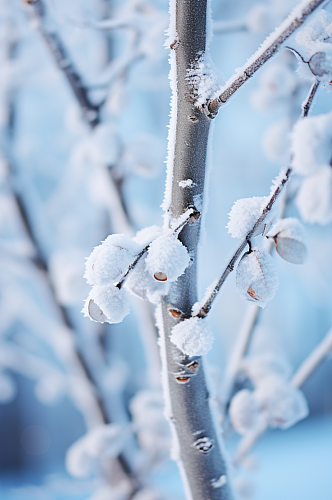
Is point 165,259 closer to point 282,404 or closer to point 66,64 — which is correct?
point 282,404

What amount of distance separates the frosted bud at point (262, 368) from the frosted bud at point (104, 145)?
0.32m

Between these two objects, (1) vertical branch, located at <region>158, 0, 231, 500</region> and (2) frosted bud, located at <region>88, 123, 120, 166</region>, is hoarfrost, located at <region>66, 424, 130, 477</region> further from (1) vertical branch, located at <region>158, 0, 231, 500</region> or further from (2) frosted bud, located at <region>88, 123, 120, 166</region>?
(2) frosted bud, located at <region>88, 123, 120, 166</region>

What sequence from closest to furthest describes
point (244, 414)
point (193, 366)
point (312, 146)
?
point (312, 146), point (193, 366), point (244, 414)

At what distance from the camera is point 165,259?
19 cm

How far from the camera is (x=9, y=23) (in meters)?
0.67

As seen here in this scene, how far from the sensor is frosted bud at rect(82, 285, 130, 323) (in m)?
0.20

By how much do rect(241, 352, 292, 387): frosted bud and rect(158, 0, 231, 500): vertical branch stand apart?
0.13 meters

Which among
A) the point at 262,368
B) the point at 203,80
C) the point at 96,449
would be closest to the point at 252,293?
the point at 203,80

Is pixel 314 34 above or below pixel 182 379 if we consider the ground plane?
above

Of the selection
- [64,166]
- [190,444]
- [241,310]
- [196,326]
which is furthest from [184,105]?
[241,310]

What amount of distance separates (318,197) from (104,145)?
33 centimetres

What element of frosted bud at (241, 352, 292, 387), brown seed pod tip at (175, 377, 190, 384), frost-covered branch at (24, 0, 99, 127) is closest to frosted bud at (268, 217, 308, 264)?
brown seed pod tip at (175, 377, 190, 384)

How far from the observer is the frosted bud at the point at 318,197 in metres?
0.16

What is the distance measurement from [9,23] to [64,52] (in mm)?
378
